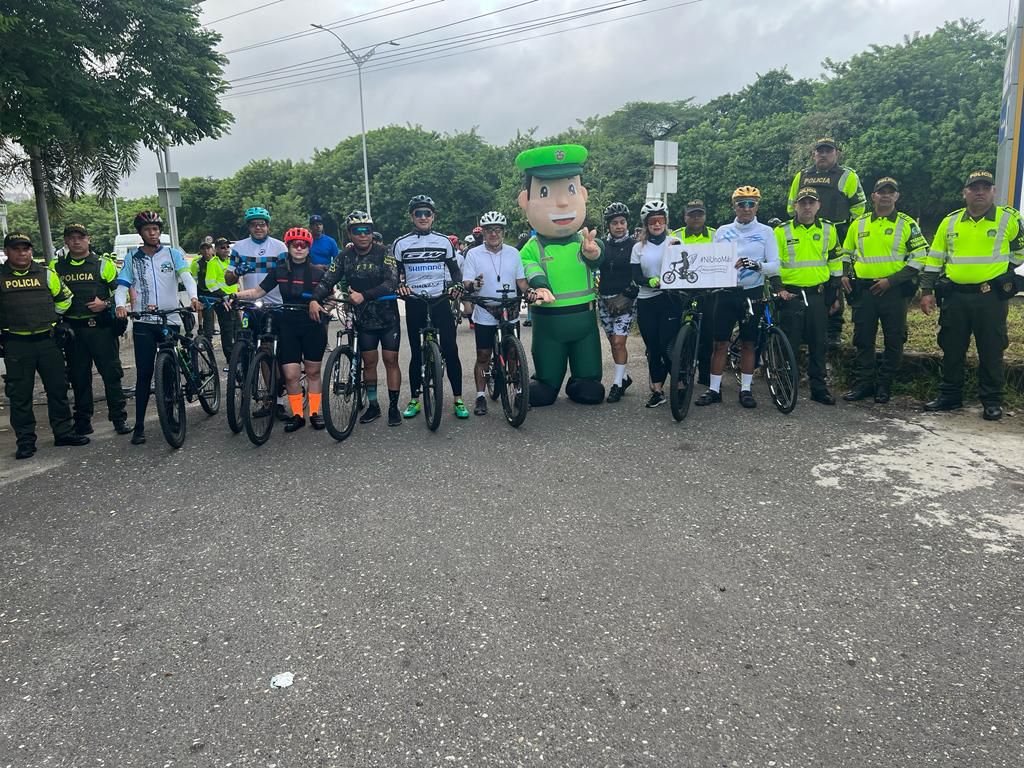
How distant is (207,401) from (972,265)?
7.05m

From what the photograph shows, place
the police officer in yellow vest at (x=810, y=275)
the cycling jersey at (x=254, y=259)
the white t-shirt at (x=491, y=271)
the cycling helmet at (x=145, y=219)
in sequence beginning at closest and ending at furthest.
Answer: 1. the cycling helmet at (x=145, y=219)
2. the police officer in yellow vest at (x=810, y=275)
3. the white t-shirt at (x=491, y=271)
4. the cycling jersey at (x=254, y=259)

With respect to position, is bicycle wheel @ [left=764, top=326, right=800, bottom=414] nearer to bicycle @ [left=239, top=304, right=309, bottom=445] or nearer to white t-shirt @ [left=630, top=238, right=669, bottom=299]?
white t-shirt @ [left=630, top=238, right=669, bottom=299]

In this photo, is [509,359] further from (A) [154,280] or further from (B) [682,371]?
(A) [154,280]

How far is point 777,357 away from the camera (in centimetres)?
675

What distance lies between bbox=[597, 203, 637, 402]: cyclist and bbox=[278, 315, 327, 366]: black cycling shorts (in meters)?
2.77

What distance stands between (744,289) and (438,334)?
2916mm

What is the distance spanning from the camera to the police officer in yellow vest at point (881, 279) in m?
6.66

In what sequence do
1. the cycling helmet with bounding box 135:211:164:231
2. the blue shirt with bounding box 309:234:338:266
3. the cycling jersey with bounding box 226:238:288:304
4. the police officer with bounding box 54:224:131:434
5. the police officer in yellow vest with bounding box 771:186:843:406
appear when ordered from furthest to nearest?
the blue shirt with bounding box 309:234:338:266 < the cycling jersey with bounding box 226:238:288:304 < the police officer in yellow vest with bounding box 771:186:843:406 < the police officer with bounding box 54:224:131:434 < the cycling helmet with bounding box 135:211:164:231

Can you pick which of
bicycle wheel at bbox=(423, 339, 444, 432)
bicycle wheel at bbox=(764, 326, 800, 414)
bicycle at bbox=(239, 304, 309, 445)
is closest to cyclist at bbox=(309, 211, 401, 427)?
bicycle wheel at bbox=(423, 339, 444, 432)

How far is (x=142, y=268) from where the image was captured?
6.68 m

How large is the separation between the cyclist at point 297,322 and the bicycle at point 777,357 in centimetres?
394

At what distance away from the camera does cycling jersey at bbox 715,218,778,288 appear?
686 centimetres

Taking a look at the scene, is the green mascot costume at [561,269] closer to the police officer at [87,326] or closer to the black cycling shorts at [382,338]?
the black cycling shorts at [382,338]

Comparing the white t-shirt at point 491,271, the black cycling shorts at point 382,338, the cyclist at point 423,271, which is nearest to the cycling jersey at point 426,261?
the cyclist at point 423,271
